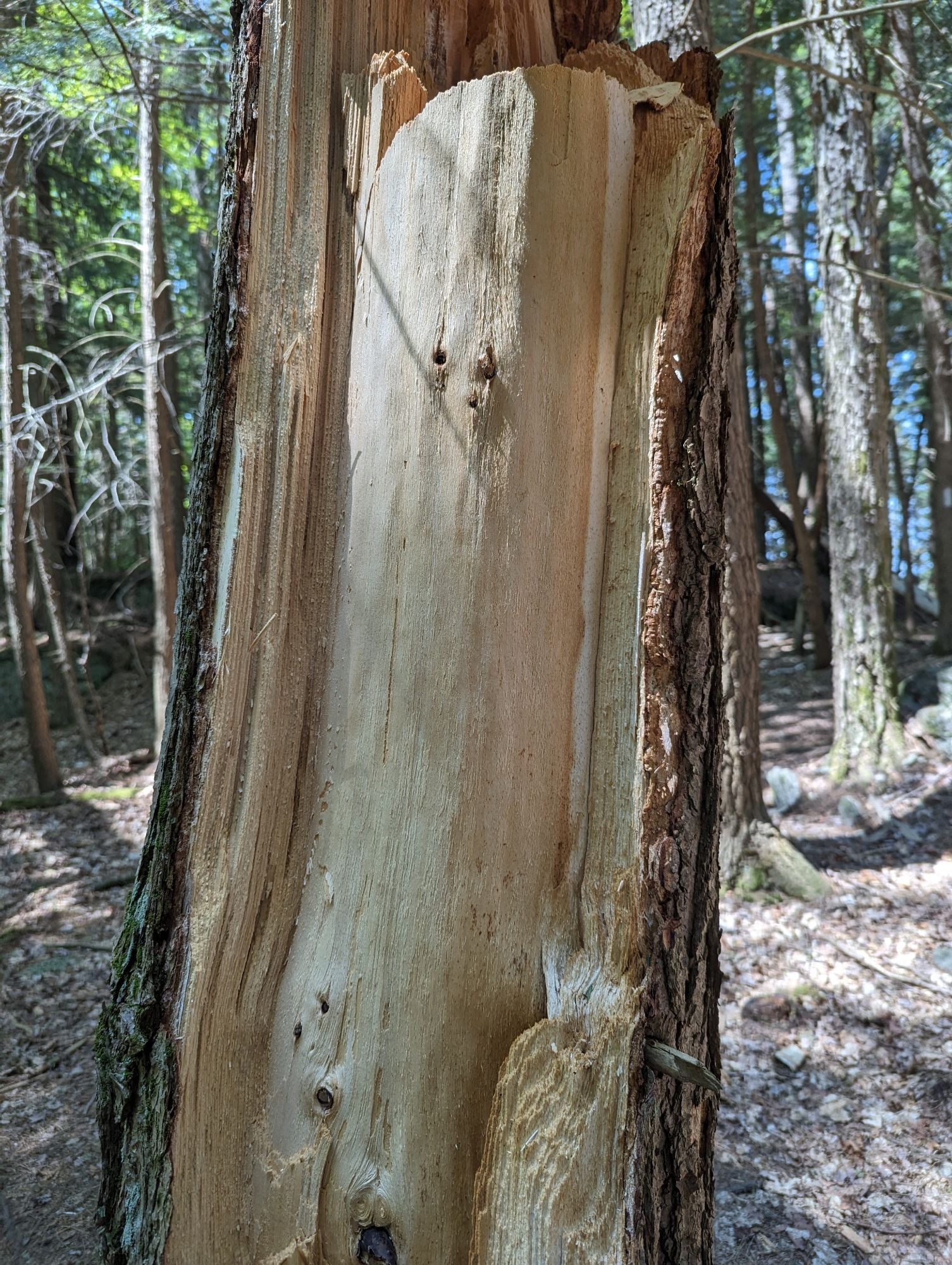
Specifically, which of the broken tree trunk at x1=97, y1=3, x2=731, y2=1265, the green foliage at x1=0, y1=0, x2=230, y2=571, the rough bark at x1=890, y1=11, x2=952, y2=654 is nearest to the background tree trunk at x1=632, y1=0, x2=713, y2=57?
the green foliage at x1=0, y1=0, x2=230, y2=571

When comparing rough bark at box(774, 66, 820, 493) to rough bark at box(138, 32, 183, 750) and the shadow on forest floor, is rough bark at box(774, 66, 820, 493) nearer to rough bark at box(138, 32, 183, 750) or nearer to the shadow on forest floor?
the shadow on forest floor

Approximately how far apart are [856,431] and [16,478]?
7075mm

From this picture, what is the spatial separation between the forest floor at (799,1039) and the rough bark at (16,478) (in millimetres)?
1662

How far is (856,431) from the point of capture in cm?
631

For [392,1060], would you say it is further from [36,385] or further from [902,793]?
[36,385]

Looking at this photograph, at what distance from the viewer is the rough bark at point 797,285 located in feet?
36.9

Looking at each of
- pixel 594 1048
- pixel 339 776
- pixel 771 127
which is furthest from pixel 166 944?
pixel 771 127

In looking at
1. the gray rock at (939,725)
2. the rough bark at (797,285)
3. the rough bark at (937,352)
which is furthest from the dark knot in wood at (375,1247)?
the rough bark at (797,285)

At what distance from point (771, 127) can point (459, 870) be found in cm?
1472

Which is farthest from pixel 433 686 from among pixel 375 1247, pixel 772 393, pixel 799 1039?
pixel 772 393

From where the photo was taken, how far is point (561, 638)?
1582mm

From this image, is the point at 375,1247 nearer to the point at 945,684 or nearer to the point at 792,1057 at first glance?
the point at 792,1057

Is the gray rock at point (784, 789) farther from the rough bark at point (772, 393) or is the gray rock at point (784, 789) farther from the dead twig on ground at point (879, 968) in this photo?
the rough bark at point (772, 393)

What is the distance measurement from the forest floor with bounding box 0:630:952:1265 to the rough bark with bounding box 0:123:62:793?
1662 mm
